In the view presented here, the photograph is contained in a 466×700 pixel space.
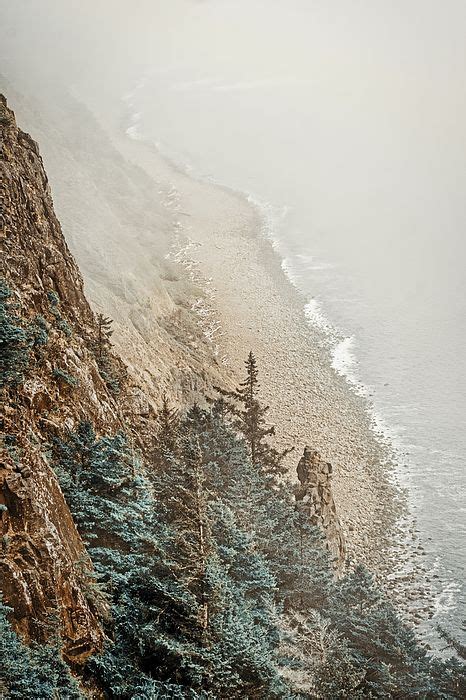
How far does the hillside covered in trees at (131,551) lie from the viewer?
14.7 m

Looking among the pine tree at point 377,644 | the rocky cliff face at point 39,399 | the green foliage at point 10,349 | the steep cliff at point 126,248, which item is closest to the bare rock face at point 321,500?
the pine tree at point 377,644

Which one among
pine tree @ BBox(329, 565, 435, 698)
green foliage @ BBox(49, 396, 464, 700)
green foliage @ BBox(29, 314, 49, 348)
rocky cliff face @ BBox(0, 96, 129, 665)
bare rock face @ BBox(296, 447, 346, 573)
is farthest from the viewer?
bare rock face @ BBox(296, 447, 346, 573)

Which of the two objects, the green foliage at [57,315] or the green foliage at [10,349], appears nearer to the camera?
the green foliage at [10,349]

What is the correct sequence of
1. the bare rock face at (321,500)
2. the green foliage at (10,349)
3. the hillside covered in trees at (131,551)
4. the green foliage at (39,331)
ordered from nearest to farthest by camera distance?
the hillside covered in trees at (131,551), the green foliage at (10,349), the green foliage at (39,331), the bare rock face at (321,500)

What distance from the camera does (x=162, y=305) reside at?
176 ft

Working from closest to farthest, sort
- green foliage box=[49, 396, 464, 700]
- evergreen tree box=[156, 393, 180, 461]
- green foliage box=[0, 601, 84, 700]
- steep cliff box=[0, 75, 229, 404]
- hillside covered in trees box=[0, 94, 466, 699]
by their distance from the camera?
green foliage box=[0, 601, 84, 700]
hillside covered in trees box=[0, 94, 466, 699]
green foliage box=[49, 396, 464, 700]
evergreen tree box=[156, 393, 180, 461]
steep cliff box=[0, 75, 229, 404]

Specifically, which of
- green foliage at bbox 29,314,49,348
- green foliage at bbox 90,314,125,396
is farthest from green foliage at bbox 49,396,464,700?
green foliage at bbox 90,314,125,396

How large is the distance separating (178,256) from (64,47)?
12050cm

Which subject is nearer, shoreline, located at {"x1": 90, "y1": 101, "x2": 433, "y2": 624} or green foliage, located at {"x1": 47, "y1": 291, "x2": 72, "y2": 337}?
green foliage, located at {"x1": 47, "y1": 291, "x2": 72, "y2": 337}

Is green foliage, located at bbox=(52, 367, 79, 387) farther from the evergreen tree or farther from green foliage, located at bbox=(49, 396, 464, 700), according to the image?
the evergreen tree

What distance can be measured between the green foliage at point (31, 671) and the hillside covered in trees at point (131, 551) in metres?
0.04

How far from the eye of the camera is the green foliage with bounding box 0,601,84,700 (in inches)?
495

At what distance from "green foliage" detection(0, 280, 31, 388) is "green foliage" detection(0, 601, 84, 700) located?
6.71m

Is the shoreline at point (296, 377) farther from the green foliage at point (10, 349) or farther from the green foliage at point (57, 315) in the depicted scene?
the green foliage at point (10, 349)
